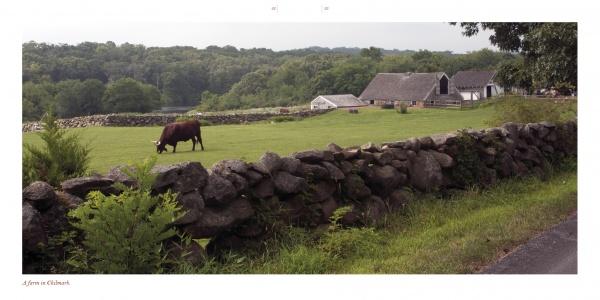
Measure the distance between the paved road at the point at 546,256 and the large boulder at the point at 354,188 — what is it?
2.08 metres

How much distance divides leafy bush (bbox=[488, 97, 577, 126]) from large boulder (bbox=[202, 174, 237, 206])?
6742 millimetres

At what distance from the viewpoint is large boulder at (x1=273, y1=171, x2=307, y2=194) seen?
707 centimetres

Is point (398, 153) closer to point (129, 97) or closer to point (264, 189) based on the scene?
point (264, 189)

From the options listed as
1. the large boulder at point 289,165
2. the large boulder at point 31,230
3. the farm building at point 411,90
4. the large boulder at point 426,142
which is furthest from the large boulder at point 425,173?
the large boulder at point 31,230

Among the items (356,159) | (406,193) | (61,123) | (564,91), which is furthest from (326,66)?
(564,91)

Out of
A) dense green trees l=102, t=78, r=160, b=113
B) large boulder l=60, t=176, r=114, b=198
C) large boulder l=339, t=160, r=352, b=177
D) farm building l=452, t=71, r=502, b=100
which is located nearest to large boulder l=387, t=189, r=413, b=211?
large boulder l=339, t=160, r=352, b=177

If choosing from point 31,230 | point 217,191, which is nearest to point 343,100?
point 217,191

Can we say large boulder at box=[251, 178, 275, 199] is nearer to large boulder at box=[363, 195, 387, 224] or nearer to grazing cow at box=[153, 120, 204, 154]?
grazing cow at box=[153, 120, 204, 154]

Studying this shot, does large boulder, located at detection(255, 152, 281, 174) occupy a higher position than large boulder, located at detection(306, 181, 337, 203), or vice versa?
large boulder, located at detection(255, 152, 281, 174)

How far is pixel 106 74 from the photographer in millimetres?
7172

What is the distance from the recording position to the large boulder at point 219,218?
20.3ft

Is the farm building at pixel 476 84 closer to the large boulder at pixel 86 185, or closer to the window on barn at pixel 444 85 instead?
the window on barn at pixel 444 85

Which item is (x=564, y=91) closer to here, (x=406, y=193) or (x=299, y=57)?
(x=406, y=193)

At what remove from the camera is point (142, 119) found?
7.50 m
